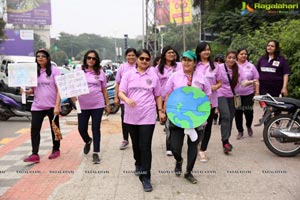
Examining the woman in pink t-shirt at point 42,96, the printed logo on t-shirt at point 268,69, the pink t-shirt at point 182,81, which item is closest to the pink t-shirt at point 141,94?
the pink t-shirt at point 182,81

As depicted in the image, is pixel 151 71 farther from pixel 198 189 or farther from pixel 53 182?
pixel 53 182

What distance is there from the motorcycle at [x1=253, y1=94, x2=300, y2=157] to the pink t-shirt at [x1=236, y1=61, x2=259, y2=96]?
2.39 feet

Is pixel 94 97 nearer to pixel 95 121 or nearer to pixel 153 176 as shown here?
pixel 95 121

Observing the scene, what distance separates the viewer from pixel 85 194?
12.8 feet

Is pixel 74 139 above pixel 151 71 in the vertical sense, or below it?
below

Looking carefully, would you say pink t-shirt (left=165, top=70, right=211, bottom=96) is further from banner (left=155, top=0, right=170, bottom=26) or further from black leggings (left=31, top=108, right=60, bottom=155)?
banner (left=155, top=0, right=170, bottom=26)

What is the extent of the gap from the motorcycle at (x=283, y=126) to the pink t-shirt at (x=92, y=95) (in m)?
2.32

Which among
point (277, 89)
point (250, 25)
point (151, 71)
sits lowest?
point (277, 89)

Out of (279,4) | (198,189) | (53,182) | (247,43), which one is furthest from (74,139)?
(279,4)

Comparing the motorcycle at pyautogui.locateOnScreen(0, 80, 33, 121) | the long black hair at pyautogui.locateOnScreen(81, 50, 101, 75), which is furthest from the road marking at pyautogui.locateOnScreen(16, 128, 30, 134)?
the long black hair at pyautogui.locateOnScreen(81, 50, 101, 75)

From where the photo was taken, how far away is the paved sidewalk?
388 cm

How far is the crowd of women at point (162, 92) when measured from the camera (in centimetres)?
403

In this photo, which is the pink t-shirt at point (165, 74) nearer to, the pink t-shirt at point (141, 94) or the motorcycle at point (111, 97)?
the pink t-shirt at point (141, 94)

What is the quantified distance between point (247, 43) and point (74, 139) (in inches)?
378
